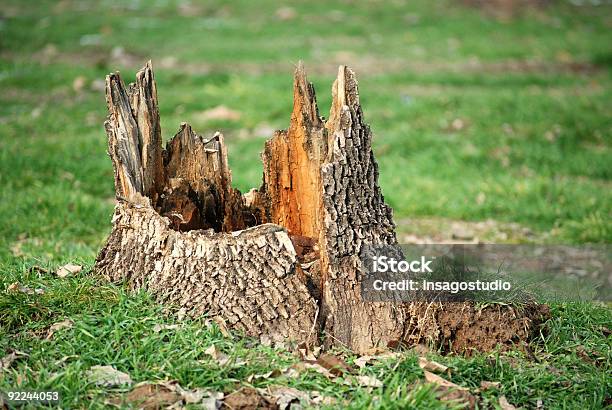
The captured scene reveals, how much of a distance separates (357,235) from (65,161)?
16.4ft

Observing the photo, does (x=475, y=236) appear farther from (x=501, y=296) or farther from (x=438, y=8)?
(x=438, y=8)

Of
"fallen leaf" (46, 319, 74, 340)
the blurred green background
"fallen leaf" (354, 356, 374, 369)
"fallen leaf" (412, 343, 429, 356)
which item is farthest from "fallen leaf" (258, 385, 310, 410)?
the blurred green background

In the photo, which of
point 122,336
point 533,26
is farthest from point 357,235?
point 533,26

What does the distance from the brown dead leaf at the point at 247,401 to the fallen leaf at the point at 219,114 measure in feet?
23.9

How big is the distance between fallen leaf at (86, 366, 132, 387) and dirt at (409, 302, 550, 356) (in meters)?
1.50

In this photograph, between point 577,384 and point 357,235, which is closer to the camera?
point 577,384

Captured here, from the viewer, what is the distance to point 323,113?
10703 millimetres

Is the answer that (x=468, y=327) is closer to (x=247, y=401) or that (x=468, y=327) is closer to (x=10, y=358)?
(x=247, y=401)

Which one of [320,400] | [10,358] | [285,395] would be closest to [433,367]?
[320,400]

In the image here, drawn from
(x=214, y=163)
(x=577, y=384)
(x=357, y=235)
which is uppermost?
(x=214, y=163)

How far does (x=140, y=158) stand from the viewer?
489 cm

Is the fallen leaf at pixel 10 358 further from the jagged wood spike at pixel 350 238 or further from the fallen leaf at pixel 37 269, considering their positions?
the jagged wood spike at pixel 350 238

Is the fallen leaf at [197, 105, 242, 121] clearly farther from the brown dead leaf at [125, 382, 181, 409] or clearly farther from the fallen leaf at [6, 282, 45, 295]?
the brown dead leaf at [125, 382, 181, 409]

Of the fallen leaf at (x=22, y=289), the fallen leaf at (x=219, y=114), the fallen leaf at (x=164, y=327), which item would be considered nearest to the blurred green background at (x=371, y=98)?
the fallen leaf at (x=219, y=114)
